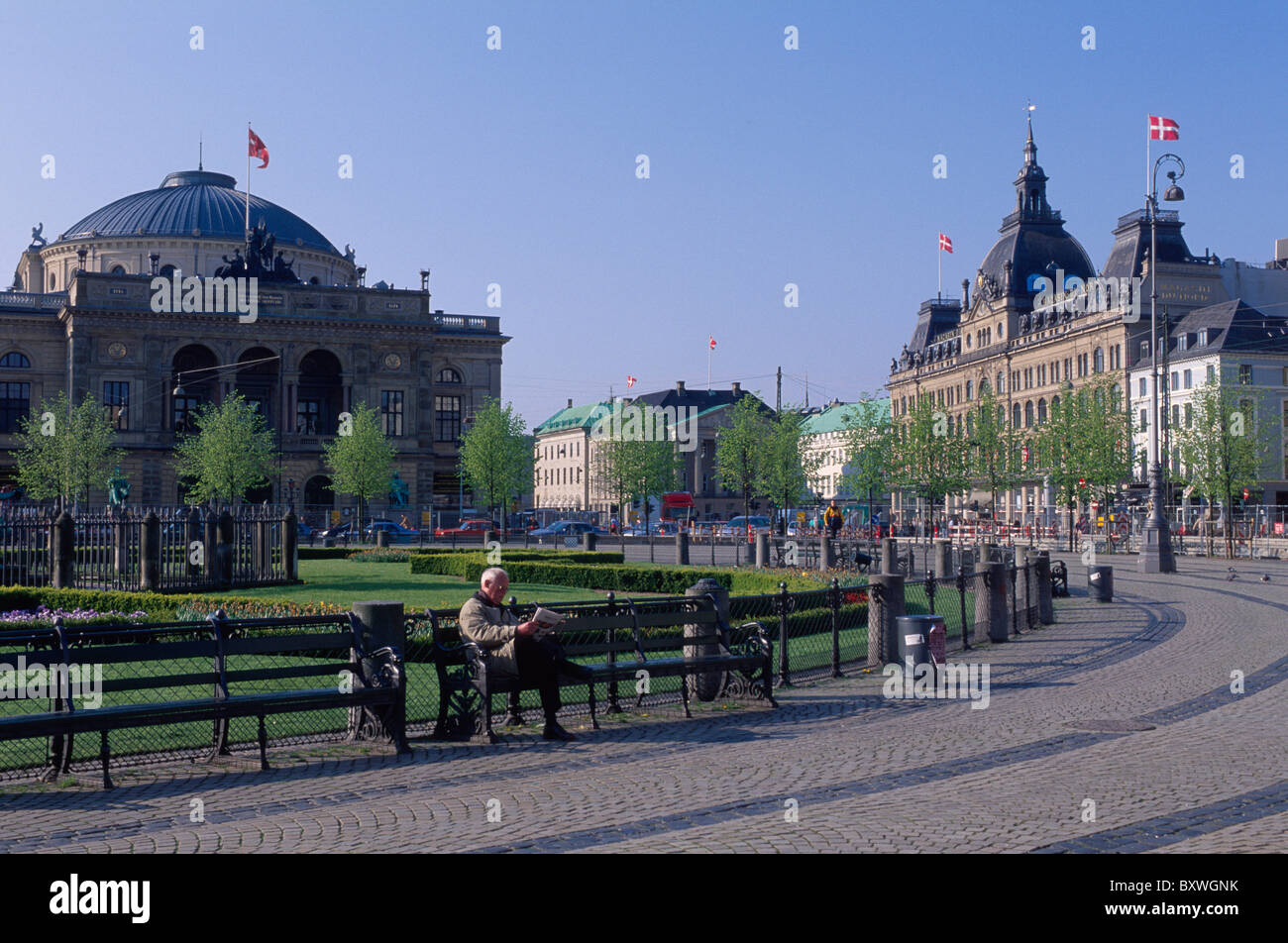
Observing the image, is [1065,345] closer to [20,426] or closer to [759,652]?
[20,426]

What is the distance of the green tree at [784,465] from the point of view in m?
75.5

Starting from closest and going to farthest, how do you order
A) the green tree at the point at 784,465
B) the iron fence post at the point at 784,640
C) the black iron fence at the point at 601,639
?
the black iron fence at the point at 601,639 → the iron fence post at the point at 784,640 → the green tree at the point at 784,465

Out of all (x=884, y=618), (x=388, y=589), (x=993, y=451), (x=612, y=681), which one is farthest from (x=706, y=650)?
(x=993, y=451)

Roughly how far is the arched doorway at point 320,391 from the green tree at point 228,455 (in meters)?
12.8

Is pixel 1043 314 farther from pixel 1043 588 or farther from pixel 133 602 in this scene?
pixel 133 602

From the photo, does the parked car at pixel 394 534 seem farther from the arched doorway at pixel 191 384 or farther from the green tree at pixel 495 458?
the arched doorway at pixel 191 384

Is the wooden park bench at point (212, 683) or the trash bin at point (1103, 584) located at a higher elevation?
the wooden park bench at point (212, 683)

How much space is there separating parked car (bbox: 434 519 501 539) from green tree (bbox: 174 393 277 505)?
35.7ft

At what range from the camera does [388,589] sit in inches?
1133

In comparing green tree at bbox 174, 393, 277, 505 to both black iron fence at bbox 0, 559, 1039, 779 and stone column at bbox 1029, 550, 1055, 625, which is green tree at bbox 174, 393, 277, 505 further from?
black iron fence at bbox 0, 559, 1039, 779

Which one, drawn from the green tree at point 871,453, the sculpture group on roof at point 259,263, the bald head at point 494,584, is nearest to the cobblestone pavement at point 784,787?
the bald head at point 494,584
